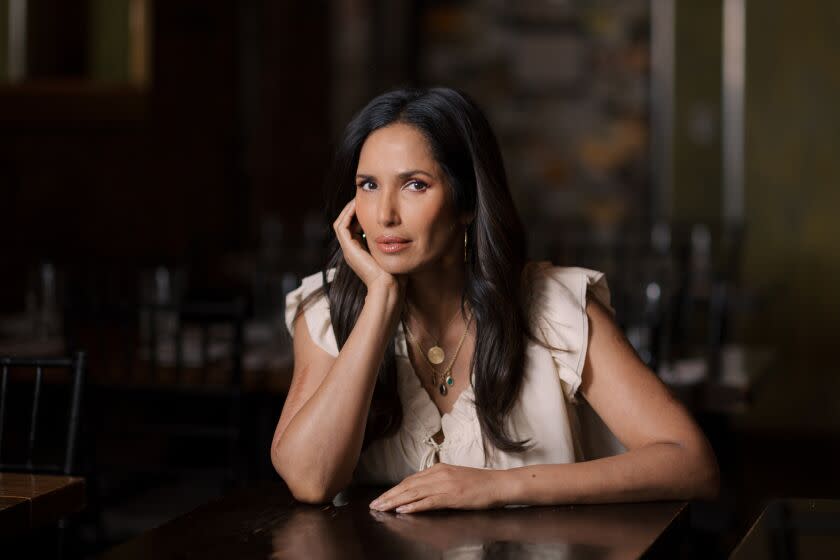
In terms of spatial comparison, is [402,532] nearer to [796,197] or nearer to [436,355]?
[436,355]

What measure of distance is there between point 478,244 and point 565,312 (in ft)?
0.60

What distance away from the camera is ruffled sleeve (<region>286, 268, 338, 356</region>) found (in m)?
1.94

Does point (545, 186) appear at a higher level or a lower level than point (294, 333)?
higher

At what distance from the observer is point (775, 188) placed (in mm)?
6578

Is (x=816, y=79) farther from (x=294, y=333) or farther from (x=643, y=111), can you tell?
(x=294, y=333)

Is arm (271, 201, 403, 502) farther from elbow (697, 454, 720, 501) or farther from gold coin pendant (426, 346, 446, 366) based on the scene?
elbow (697, 454, 720, 501)

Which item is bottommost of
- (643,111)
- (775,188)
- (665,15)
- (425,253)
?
(425,253)

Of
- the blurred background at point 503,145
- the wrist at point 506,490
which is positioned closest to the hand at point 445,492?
the wrist at point 506,490

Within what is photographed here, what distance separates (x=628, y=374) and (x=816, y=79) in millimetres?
5270

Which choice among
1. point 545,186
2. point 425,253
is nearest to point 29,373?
point 425,253

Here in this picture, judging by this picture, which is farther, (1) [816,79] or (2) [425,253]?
(1) [816,79]

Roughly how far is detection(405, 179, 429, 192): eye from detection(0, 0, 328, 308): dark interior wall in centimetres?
423

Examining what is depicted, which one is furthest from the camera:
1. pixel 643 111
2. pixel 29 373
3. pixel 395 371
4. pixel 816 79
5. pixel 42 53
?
pixel 643 111

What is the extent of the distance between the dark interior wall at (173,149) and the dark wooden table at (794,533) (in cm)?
470
